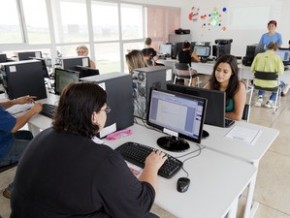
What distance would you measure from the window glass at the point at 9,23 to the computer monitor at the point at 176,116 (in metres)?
4.35

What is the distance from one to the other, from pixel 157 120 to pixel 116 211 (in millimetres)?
841

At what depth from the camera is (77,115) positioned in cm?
96

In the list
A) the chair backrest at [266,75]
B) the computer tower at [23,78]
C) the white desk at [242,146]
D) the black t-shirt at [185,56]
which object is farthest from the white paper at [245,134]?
the black t-shirt at [185,56]

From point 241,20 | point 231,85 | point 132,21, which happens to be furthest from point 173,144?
point 241,20

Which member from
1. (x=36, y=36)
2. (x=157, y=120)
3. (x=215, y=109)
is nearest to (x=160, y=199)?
(x=157, y=120)

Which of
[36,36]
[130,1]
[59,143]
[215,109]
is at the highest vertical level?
[130,1]

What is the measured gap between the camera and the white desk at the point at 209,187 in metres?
1.05

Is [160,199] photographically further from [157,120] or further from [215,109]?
[215,109]

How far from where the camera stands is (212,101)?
65.7 inches

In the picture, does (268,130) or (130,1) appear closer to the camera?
(268,130)

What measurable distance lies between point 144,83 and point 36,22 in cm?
430

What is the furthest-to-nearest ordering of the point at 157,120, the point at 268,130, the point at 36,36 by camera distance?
the point at 36,36 < the point at 268,130 < the point at 157,120

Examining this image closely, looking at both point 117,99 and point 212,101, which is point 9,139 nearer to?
point 117,99

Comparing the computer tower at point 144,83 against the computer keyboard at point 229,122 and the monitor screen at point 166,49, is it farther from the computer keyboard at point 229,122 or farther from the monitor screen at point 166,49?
the monitor screen at point 166,49
